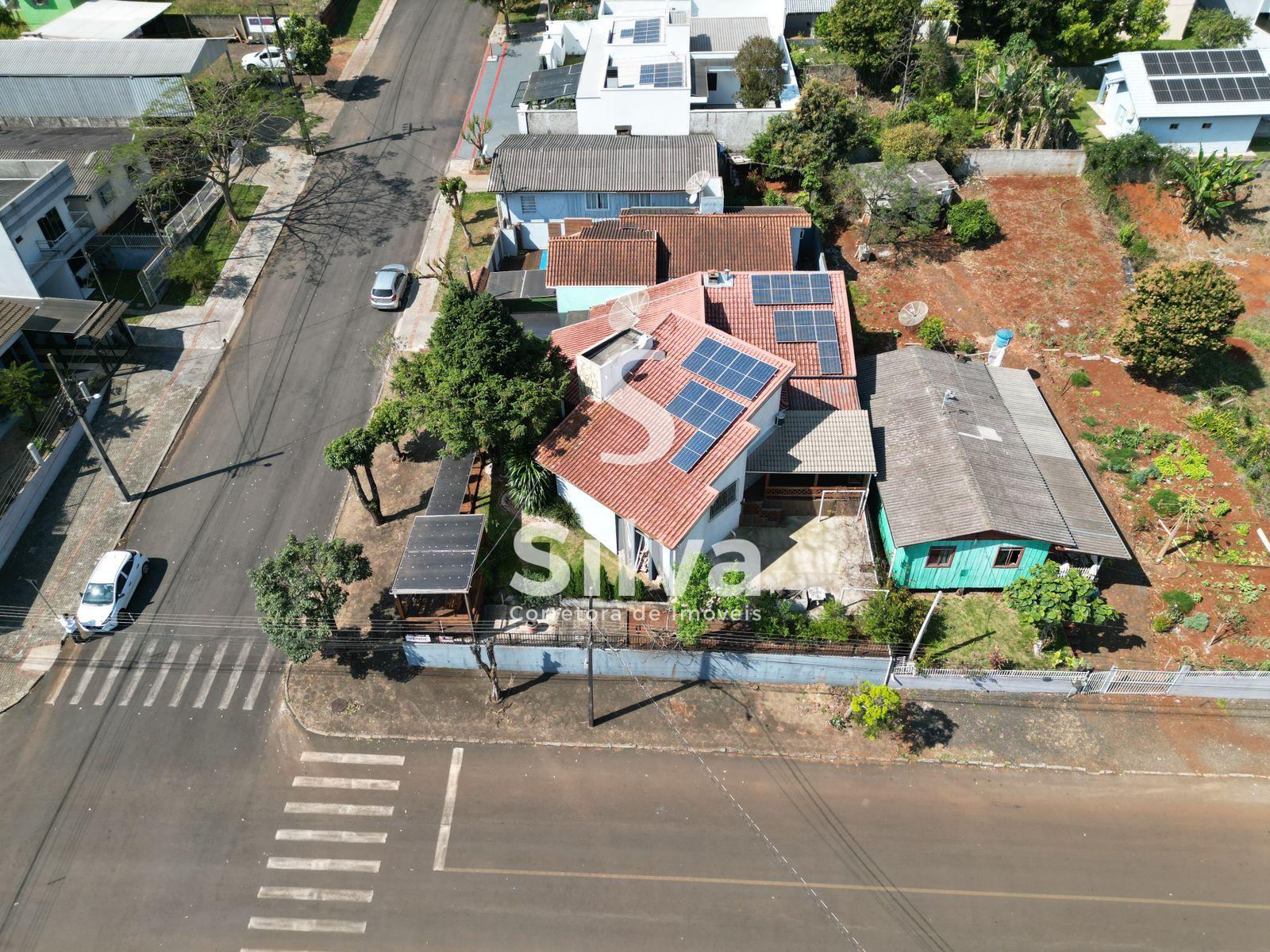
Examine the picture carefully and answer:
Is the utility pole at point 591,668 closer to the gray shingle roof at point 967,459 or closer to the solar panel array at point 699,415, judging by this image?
the solar panel array at point 699,415

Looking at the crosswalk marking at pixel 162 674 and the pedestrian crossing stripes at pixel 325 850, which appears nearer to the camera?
the pedestrian crossing stripes at pixel 325 850

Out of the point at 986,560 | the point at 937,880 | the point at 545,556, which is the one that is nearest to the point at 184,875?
the point at 545,556

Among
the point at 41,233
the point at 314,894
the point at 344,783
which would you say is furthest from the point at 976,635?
the point at 41,233

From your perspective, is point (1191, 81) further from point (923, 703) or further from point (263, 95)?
point (263, 95)

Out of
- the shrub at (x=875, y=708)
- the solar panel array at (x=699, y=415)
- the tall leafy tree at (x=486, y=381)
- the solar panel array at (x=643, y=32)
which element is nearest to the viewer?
the shrub at (x=875, y=708)

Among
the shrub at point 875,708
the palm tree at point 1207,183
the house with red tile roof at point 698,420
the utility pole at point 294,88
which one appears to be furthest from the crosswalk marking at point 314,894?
the palm tree at point 1207,183

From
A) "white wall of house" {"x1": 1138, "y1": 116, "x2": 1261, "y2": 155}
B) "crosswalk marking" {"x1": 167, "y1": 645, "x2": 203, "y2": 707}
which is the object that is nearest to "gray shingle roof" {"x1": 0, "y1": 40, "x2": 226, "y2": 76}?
"crosswalk marking" {"x1": 167, "y1": 645, "x2": 203, "y2": 707}
